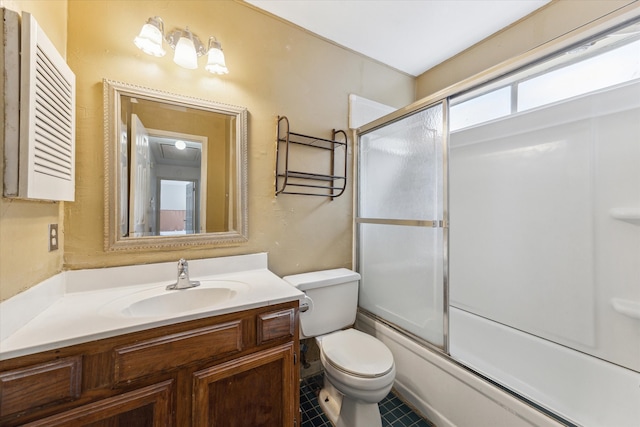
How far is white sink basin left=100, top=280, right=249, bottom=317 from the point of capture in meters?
1.03

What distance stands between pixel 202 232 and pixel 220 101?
30.4 inches

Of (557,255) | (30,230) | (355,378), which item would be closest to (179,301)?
(30,230)

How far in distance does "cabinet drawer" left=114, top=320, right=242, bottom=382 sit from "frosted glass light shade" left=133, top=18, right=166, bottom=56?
4.28 ft

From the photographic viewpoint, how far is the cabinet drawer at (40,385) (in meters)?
0.66

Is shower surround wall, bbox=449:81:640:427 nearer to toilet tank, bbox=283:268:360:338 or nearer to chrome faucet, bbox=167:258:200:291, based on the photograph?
toilet tank, bbox=283:268:360:338

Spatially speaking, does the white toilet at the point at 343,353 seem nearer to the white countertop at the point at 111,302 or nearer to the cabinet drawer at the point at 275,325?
the cabinet drawer at the point at 275,325

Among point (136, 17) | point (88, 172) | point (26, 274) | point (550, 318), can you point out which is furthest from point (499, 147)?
point (26, 274)

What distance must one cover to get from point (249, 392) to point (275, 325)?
0.28 m

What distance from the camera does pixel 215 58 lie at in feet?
4.40

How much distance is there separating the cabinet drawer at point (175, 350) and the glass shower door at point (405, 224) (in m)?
1.12

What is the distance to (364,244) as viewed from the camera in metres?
1.99

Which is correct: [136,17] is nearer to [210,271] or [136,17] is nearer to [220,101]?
[220,101]

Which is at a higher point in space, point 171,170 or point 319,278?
point 171,170

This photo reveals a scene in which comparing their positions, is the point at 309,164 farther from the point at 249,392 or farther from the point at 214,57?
the point at 249,392
